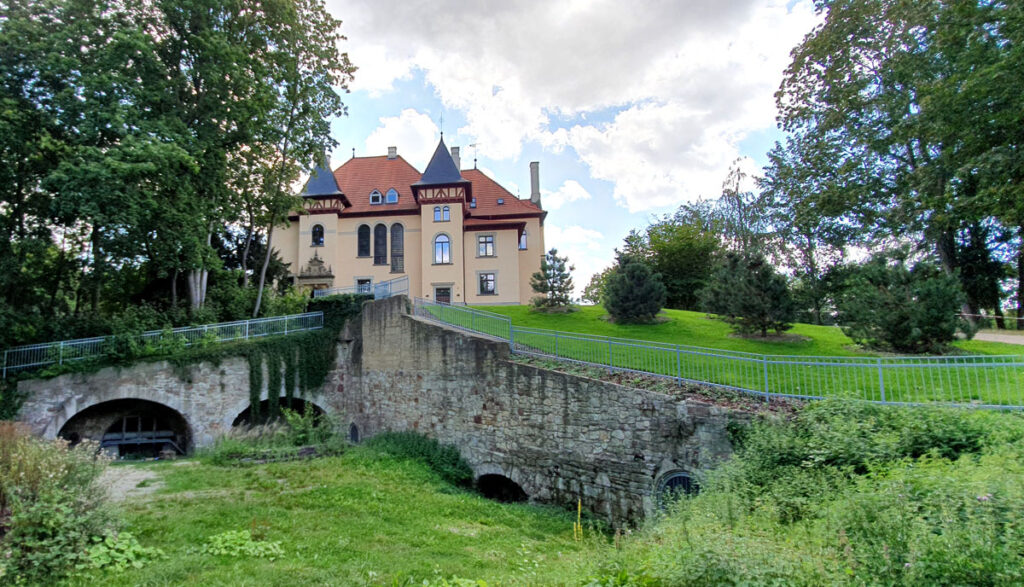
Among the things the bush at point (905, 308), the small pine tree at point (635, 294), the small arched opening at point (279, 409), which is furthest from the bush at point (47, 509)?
the small pine tree at point (635, 294)

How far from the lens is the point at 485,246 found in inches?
1380

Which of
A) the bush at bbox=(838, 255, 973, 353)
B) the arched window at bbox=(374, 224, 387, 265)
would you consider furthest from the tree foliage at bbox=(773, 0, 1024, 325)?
the arched window at bbox=(374, 224, 387, 265)

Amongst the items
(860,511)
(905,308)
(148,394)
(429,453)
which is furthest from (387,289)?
(860,511)

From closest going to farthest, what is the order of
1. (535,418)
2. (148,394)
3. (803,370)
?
1. (803,370)
2. (535,418)
3. (148,394)

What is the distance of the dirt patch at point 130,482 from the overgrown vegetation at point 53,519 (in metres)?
2.69

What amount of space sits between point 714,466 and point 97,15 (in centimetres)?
2419

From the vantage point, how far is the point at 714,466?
9.40 metres

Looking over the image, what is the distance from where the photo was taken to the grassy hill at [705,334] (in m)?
15.8

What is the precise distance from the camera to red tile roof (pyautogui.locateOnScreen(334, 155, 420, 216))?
116 ft

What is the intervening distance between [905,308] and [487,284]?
81.6 ft

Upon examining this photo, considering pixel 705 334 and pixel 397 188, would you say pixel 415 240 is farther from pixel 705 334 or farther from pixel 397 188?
pixel 705 334

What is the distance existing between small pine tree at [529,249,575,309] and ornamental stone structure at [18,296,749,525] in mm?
9605

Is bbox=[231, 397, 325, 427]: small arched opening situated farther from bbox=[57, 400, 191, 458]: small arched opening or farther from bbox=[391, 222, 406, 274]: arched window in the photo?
bbox=[391, 222, 406, 274]: arched window

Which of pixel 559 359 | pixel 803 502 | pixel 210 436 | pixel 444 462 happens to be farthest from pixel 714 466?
pixel 210 436
